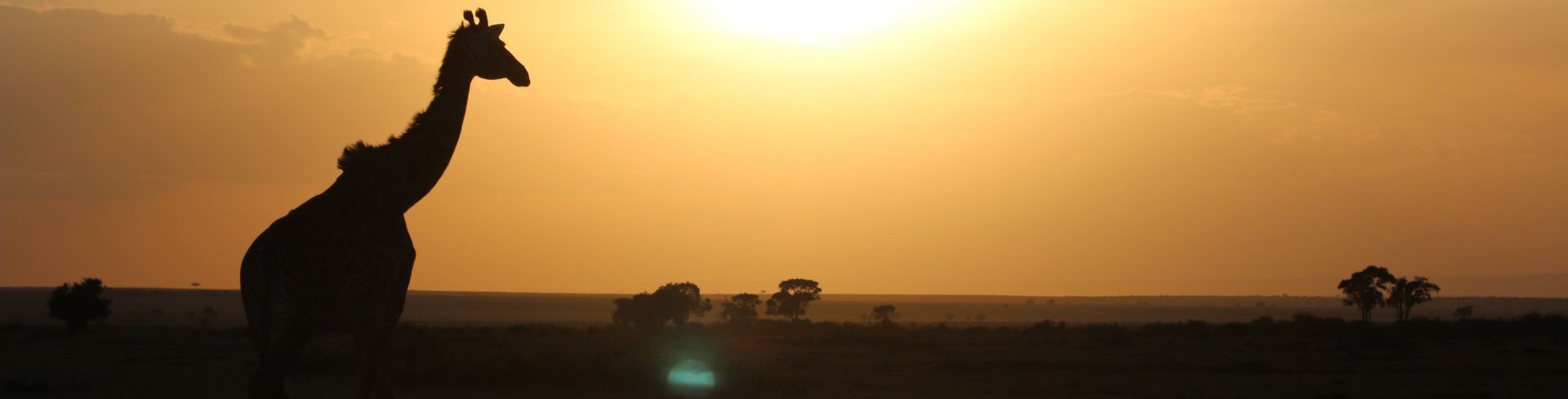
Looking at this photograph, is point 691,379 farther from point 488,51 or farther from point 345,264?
point 345,264

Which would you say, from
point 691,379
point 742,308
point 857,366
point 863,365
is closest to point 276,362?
point 691,379

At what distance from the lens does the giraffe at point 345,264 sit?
27.1 ft

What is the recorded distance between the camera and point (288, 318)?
8.23 metres

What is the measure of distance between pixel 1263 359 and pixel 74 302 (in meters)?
42.5

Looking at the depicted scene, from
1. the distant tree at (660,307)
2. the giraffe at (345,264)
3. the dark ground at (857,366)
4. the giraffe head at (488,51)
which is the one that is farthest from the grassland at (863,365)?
the distant tree at (660,307)

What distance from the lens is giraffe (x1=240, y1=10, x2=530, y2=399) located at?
326 inches

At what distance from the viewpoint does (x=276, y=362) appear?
831 centimetres

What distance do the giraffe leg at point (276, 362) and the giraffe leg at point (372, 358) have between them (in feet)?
1.03

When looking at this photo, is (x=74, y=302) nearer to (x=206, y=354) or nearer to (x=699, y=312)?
(x=206, y=354)

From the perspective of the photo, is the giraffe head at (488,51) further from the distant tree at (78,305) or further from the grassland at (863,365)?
the distant tree at (78,305)

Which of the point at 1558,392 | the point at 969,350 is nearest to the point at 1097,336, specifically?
the point at 969,350

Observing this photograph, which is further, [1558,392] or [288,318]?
[1558,392]

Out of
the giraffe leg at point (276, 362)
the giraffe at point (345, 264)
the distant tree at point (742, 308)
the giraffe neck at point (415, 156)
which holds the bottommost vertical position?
the giraffe leg at point (276, 362)

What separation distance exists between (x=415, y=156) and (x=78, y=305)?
170 feet
